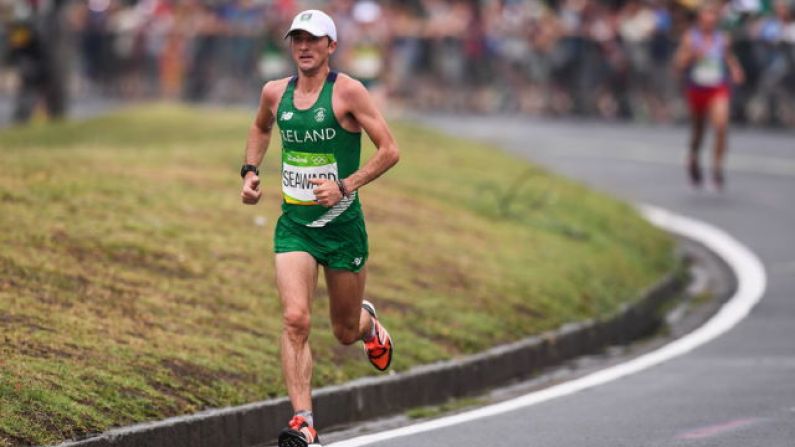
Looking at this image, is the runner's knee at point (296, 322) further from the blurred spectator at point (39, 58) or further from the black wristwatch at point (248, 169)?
the blurred spectator at point (39, 58)

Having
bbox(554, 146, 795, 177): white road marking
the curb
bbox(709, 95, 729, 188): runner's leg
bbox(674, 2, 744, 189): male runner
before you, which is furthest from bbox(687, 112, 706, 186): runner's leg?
the curb

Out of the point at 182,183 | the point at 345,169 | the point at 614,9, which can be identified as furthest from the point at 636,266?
the point at 614,9

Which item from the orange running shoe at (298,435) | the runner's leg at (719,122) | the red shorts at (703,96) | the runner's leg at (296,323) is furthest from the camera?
the red shorts at (703,96)

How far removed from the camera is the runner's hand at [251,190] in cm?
947

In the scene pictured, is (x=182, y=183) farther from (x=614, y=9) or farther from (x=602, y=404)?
(x=614, y=9)

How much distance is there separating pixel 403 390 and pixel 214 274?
2.02 metres

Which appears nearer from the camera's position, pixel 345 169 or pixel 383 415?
pixel 345 169

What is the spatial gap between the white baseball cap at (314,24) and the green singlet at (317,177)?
262 mm

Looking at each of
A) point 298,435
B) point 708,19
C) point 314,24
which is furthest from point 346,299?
point 708,19

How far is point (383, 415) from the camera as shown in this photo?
1121cm

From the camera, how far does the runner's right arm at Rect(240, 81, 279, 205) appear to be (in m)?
→ 9.51

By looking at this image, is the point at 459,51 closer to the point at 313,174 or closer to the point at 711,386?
the point at 711,386

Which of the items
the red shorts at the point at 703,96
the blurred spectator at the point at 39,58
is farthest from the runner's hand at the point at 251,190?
the blurred spectator at the point at 39,58

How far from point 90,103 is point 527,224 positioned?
26515mm
